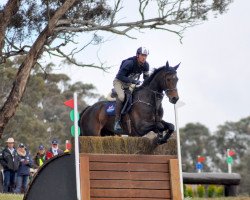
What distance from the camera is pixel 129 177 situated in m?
10.9

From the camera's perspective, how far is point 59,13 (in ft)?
76.7

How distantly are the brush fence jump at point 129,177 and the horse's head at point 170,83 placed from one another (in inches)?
109

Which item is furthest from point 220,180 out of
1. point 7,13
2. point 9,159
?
point 7,13

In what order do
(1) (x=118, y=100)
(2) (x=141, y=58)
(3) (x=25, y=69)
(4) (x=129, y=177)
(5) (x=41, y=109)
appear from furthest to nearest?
(5) (x=41, y=109), (3) (x=25, y=69), (1) (x=118, y=100), (2) (x=141, y=58), (4) (x=129, y=177)

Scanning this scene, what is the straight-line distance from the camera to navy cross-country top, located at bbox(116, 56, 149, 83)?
15172mm

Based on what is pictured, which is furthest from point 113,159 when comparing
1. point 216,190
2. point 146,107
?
point 216,190

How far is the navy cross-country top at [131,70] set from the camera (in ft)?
49.8

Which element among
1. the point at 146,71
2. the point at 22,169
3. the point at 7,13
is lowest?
the point at 22,169

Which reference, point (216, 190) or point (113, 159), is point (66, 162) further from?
point (216, 190)

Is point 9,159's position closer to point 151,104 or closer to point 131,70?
point 131,70

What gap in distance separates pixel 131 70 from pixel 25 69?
808 cm

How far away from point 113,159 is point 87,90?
47106 millimetres

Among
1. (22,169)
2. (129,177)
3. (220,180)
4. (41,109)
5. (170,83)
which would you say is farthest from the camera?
(41,109)

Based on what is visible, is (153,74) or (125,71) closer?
(153,74)
